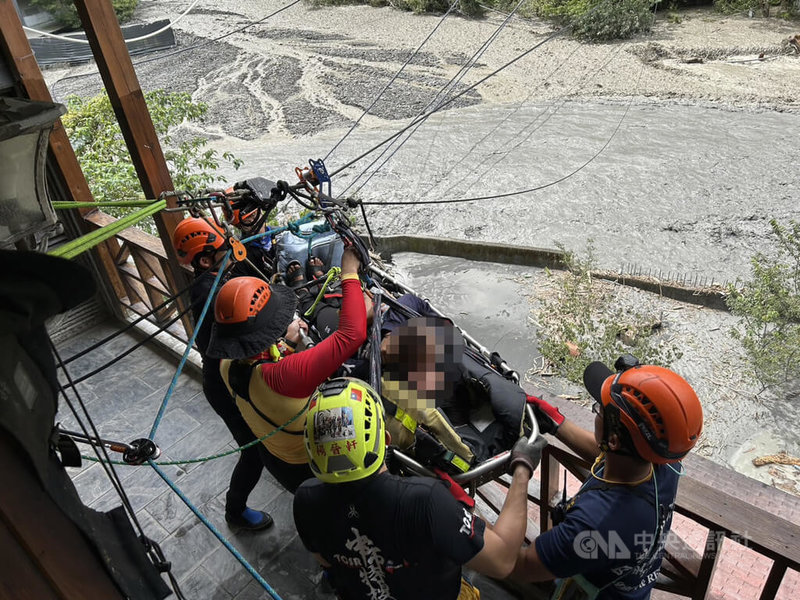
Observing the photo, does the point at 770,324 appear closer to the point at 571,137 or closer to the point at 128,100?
the point at 128,100

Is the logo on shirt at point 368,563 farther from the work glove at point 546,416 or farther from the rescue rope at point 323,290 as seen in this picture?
the rescue rope at point 323,290

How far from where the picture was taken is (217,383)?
2906 millimetres

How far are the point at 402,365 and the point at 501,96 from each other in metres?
17.8

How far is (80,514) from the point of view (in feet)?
4.05

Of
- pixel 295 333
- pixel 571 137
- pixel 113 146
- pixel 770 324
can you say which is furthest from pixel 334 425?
pixel 571 137

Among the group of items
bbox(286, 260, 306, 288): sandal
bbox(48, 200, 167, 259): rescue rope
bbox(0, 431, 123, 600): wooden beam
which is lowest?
bbox(286, 260, 306, 288): sandal

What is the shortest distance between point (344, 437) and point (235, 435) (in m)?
1.64

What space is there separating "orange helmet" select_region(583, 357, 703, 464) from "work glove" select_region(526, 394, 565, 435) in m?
0.58

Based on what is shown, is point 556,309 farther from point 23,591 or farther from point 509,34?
point 509,34

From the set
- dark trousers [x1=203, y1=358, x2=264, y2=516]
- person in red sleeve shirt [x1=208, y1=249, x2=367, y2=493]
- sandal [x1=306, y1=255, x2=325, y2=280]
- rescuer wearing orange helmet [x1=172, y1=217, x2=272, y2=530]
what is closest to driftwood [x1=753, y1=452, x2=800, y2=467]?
sandal [x1=306, y1=255, x2=325, y2=280]

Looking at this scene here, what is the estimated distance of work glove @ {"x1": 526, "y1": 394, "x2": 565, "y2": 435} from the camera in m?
2.29

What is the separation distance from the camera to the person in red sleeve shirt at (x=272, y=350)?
7.49ft

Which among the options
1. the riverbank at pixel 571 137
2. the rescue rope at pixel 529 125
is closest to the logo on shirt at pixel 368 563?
the riverbank at pixel 571 137

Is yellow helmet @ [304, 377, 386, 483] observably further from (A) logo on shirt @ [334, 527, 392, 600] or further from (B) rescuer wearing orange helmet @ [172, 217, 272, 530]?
(B) rescuer wearing orange helmet @ [172, 217, 272, 530]
